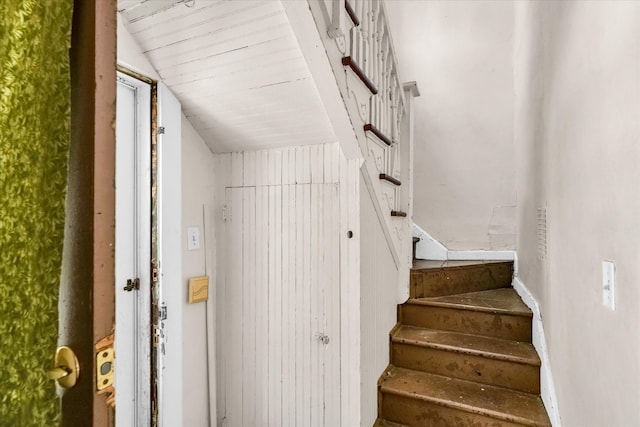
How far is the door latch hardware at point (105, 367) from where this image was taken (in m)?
0.44

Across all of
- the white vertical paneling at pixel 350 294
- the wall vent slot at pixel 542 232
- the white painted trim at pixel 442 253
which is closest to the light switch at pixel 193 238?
the white vertical paneling at pixel 350 294

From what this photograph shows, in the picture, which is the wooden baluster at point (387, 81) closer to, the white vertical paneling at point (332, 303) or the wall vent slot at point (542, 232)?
the white vertical paneling at point (332, 303)

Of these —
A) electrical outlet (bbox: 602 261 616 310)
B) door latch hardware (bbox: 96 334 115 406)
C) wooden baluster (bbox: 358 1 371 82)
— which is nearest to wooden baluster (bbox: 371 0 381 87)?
wooden baluster (bbox: 358 1 371 82)

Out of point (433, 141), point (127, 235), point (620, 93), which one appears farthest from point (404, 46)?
point (127, 235)

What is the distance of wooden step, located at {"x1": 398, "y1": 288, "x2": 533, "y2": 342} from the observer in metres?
2.02

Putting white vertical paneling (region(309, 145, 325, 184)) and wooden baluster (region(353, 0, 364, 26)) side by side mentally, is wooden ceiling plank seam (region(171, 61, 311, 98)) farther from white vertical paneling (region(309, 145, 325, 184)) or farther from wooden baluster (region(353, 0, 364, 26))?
wooden baluster (region(353, 0, 364, 26))

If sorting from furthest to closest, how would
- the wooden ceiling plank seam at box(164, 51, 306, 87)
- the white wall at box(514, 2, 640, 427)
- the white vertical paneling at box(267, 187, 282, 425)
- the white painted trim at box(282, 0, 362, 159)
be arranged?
the white vertical paneling at box(267, 187, 282, 425), the wooden ceiling plank seam at box(164, 51, 306, 87), the white painted trim at box(282, 0, 362, 159), the white wall at box(514, 2, 640, 427)

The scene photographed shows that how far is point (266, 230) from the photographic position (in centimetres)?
185

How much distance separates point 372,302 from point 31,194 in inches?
63.5

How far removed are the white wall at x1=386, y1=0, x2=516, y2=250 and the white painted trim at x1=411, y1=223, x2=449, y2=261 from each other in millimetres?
49

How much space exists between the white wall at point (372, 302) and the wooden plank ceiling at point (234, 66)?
489mm

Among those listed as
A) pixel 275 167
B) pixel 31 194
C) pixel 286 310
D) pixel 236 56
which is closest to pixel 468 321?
pixel 286 310

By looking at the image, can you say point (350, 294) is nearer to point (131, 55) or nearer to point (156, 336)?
point (156, 336)

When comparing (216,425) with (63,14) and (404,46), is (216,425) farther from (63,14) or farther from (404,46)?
(404,46)
